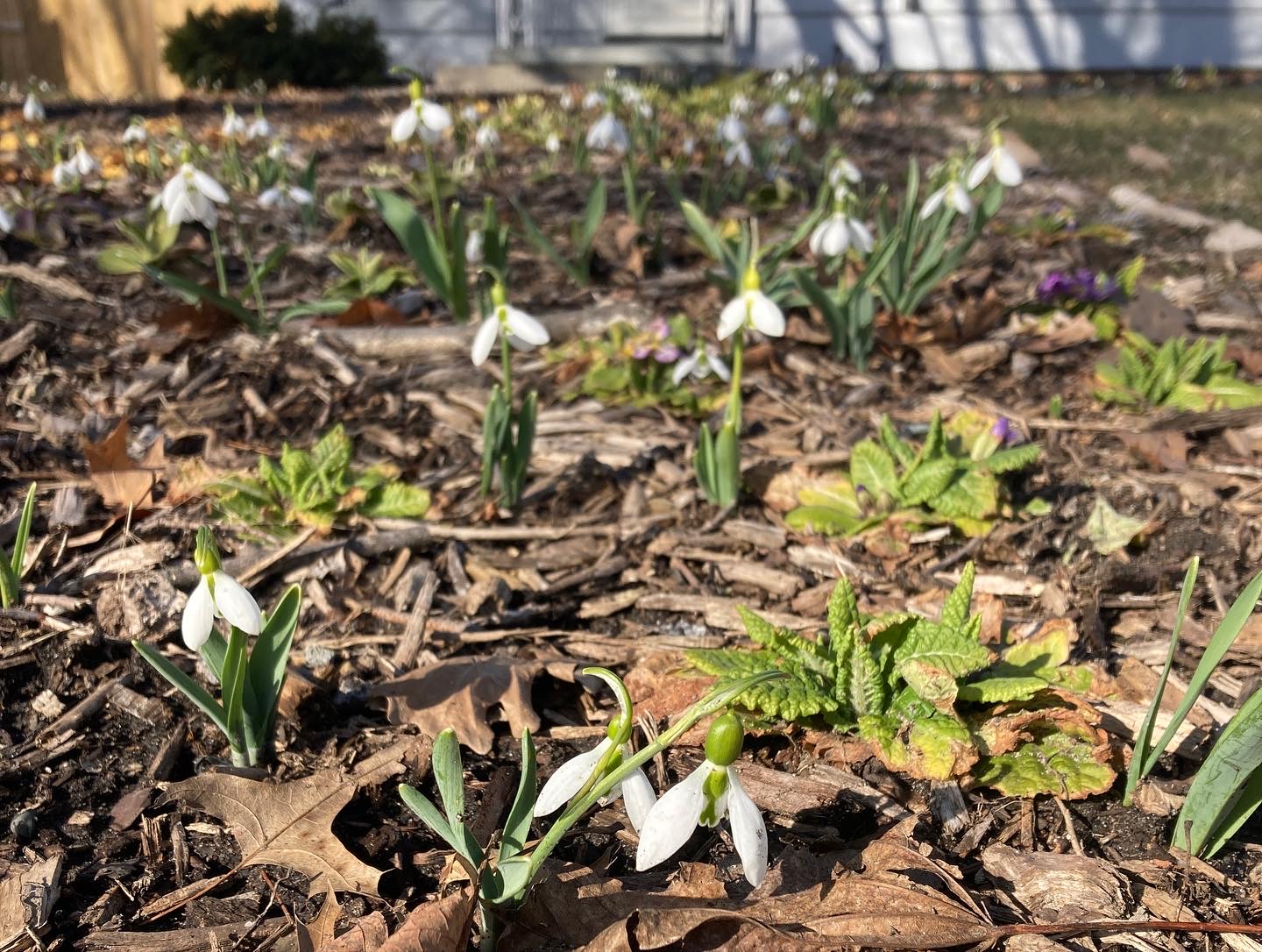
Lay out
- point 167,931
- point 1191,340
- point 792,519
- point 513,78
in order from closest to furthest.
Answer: point 167,931, point 792,519, point 1191,340, point 513,78

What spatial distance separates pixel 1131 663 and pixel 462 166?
189 inches

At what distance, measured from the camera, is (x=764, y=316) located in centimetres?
202

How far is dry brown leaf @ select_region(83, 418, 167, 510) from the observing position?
Answer: 2.27m

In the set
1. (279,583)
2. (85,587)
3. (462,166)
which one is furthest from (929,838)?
(462,166)

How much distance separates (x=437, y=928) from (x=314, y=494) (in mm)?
1258

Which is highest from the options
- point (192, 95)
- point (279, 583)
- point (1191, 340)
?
point (192, 95)

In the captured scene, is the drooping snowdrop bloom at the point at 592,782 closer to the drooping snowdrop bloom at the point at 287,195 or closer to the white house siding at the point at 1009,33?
the drooping snowdrop bloom at the point at 287,195

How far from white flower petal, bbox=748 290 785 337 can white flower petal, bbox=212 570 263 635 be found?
1.14m

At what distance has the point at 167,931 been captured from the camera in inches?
50.4

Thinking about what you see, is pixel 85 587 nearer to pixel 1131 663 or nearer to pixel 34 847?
pixel 34 847

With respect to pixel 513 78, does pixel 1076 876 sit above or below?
below

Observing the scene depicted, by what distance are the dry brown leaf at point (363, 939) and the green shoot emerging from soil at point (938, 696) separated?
1.86 ft

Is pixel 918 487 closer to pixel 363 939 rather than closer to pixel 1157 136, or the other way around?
pixel 363 939

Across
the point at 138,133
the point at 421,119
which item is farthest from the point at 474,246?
the point at 138,133
